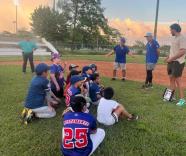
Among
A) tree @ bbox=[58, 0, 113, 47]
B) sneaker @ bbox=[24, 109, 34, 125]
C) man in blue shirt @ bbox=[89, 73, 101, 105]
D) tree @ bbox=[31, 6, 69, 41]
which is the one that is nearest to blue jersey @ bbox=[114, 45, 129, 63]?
man in blue shirt @ bbox=[89, 73, 101, 105]

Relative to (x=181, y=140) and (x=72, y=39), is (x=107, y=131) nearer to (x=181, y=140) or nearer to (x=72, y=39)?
(x=181, y=140)

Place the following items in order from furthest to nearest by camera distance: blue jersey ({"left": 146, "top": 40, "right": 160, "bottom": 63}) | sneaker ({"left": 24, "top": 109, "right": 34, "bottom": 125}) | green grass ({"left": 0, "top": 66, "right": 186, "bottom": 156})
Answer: blue jersey ({"left": 146, "top": 40, "right": 160, "bottom": 63}) < sneaker ({"left": 24, "top": 109, "right": 34, "bottom": 125}) < green grass ({"left": 0, "top": 66, "right": 186, "bottom": 156})

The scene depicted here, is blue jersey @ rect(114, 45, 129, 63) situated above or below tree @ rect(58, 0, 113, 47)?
below

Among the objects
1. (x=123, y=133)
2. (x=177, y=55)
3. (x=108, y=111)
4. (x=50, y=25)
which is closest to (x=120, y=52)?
(x=177, y=55)

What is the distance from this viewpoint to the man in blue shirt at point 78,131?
526 cm

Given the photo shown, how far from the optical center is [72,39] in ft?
187

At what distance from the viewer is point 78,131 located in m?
5.26

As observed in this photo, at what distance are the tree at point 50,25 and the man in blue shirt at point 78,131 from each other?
4713 centimetres

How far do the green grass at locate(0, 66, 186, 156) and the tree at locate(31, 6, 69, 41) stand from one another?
44019mm

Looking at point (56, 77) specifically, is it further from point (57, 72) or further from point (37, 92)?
point (37, 92)

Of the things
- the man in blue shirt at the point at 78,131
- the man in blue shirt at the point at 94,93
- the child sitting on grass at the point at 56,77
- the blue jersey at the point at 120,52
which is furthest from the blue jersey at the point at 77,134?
the blue jersey at the point at 120,52

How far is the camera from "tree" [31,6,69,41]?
52062 mm

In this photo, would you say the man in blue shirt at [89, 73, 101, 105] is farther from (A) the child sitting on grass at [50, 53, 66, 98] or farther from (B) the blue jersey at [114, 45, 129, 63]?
(B) the blue jersey at [114, 45, 129, 63]

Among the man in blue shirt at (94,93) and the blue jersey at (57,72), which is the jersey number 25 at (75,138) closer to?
the man in blue shirt at (94,93)
